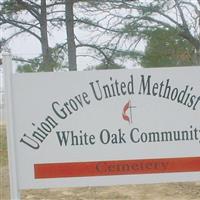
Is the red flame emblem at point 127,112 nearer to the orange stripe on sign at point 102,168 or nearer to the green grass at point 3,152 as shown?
the orange stripe on sign at point 102,168

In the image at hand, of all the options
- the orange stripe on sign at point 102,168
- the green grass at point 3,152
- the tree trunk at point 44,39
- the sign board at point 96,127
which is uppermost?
the tree trunk at point 44,39

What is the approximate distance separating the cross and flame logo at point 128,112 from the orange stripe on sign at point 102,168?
34 centimetres

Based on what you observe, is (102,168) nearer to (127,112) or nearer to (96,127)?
(96,127)

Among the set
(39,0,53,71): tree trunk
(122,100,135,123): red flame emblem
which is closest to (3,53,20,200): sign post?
(122,100,135,123): red flame emblem

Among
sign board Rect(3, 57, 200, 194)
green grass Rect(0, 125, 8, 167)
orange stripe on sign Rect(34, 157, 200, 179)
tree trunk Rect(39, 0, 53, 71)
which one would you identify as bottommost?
green grass Rect(0, 125, 8, 167)

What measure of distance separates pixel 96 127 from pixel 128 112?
0.95ft

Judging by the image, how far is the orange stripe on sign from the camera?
14.4 ft

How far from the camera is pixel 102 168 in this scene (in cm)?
439

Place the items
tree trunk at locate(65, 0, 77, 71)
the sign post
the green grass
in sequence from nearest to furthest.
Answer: the sign post, the green grass, tree trunk at locate(65, 0, 77, 71)

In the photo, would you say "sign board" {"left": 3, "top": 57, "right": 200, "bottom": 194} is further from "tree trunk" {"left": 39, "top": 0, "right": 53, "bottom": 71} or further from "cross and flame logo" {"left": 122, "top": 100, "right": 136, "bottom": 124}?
"tree trunk" {"left": 39, "top": 0, "right": 53, "bottom": 71}

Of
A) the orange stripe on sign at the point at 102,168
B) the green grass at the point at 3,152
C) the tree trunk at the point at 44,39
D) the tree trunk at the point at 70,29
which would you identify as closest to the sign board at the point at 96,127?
the orange stripe on sign at the point at 102,168

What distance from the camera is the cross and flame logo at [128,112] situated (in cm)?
439

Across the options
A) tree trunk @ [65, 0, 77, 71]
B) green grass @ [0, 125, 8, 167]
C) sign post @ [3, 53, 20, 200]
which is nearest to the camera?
sign post @ [3, 53, 20, 200]

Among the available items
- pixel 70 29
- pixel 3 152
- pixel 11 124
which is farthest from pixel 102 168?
pixel 70 29
